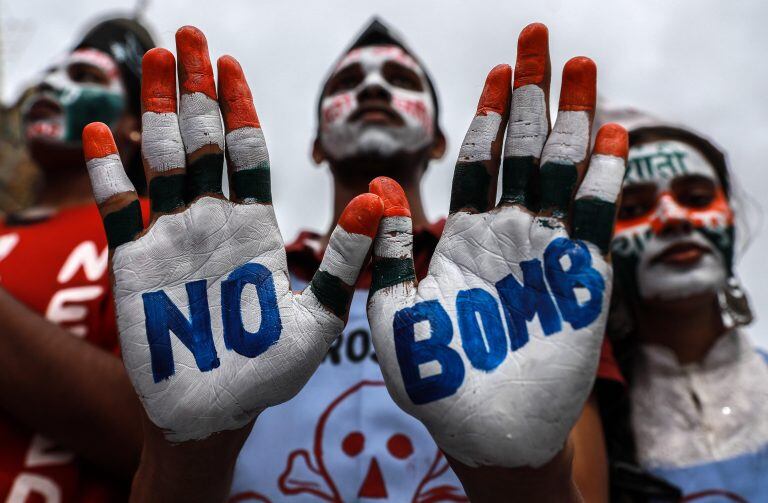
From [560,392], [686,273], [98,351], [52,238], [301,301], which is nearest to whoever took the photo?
[560,392]

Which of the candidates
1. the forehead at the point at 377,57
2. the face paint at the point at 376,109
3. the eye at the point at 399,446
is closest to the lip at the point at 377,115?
the face paint at the point at 376,109

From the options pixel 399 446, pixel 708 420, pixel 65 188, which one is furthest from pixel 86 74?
pixel 708 420

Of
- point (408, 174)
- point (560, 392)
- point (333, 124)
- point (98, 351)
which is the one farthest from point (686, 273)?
point (98, 351)

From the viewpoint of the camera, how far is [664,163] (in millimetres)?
3172

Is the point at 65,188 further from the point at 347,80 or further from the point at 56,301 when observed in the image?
the point at 347,80

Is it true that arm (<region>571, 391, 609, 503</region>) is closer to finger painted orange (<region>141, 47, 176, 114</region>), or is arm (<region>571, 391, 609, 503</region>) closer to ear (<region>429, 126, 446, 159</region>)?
finger painted orange (<region>141, 47, 176, 114</region>)

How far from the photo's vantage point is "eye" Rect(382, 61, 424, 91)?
10.2ft

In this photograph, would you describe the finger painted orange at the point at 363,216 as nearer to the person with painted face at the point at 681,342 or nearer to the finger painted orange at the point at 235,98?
the finger painted orange at the point at 235,98

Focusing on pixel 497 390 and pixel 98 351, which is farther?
pixel 98 351

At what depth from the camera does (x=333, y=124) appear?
2.95 m

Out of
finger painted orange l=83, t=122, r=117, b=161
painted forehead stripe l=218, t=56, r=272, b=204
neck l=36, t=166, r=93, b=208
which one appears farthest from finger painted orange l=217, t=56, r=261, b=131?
neck l=36, t=166, r=93, b=208

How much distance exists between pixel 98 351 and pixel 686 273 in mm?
2220

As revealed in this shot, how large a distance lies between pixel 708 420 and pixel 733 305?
0.66m

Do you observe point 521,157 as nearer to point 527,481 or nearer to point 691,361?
point 527,481
